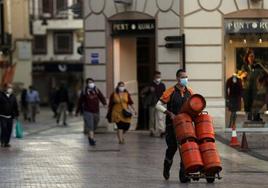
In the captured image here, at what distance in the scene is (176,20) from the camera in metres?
22.8

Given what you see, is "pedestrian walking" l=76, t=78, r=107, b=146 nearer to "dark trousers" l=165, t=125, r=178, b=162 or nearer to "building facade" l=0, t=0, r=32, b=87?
Answer: "dark trousers" l=165, t=125, r=178, b=162

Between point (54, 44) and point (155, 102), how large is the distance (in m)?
41.0

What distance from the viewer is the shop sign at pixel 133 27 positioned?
23375 millimetres

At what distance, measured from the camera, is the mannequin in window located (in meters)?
22.5

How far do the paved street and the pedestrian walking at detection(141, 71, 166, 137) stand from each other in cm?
85

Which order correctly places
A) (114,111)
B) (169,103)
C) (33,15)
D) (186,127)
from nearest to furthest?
1. (186,127)
2. (169,103)
3. (114,111)
4. (33,15)

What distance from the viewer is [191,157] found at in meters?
12.0

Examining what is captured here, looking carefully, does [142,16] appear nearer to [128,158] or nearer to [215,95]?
[215,95]

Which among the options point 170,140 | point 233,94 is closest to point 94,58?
point 233,94

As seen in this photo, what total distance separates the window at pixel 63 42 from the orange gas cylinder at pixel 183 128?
165 ft

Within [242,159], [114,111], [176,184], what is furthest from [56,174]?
[114,111]

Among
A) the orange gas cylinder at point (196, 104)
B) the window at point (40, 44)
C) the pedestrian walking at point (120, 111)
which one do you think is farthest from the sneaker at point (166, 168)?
the window at point (40, 44)

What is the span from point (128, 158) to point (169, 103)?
382cm

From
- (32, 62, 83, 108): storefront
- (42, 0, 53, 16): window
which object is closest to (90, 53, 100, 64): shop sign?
(32, 62, 83, 108): storefront
